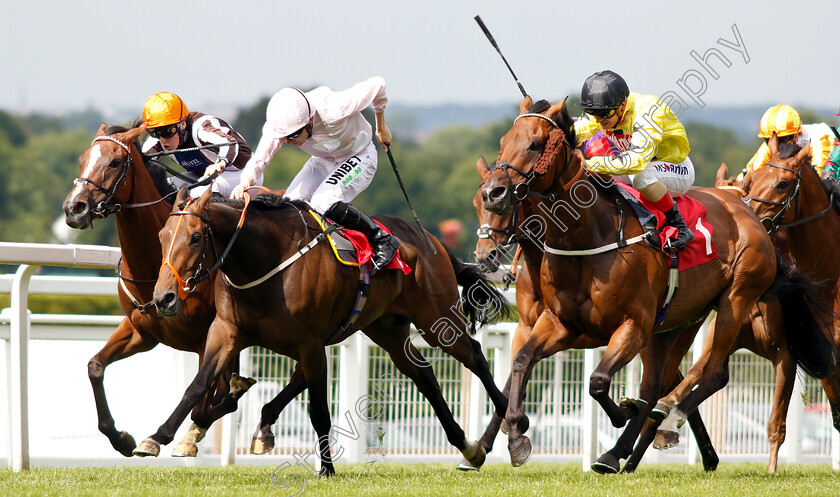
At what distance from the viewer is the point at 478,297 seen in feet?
24.2

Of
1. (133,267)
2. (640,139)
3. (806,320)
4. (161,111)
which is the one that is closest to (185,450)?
(133,267)

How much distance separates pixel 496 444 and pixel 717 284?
8.85 ft

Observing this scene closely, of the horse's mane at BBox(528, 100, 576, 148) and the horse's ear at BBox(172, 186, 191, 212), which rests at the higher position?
the horse's mane at BBox(528, 100, 576, 148)

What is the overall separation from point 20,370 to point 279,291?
4.97ft

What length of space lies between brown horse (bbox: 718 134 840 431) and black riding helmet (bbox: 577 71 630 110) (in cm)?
179

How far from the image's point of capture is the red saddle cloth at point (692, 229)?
20.1ft

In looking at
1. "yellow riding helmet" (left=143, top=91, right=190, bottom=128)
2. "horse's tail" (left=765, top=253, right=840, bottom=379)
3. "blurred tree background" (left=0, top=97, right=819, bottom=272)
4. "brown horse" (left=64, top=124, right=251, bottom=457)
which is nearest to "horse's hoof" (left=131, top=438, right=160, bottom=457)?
"brown horse" (left=64, top=124, right=251, bottom=457)

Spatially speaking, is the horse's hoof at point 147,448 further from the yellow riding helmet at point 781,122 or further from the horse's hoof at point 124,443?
the yellow riding helmet at point 781,122

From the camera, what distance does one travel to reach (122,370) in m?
7.38

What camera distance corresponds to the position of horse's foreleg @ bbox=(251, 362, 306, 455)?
6.53m

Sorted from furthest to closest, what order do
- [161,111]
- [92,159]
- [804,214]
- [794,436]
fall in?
1. [794,436]
2. [804,214]
3. [161,111]
4. [92,159]

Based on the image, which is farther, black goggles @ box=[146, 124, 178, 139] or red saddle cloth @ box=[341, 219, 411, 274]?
black goggles @ box=[146, 124, 178, 139]

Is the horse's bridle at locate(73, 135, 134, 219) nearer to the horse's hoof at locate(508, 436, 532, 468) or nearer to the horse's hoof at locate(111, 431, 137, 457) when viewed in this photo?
the horse's hoof at locate(111, 431, 137, 457)

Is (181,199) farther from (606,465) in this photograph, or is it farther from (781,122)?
(781,122)
